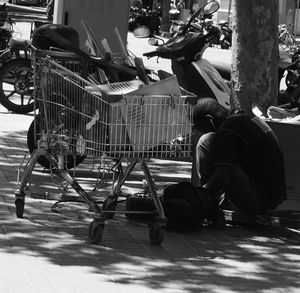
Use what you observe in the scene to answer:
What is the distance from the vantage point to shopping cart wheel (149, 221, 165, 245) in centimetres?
592

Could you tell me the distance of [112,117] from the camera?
5.70m

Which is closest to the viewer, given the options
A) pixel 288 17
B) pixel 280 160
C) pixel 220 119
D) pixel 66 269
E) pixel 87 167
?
pixel 66 269

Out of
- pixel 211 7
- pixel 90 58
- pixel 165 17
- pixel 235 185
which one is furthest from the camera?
pixel 165 17

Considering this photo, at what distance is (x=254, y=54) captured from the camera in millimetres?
7332

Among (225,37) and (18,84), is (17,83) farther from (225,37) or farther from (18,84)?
(225,37)

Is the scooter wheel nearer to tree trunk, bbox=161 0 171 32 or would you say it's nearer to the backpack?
the backpack

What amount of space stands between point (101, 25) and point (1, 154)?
125 inches

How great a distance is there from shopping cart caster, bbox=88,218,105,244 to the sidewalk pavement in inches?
2.1

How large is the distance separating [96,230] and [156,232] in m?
0.41

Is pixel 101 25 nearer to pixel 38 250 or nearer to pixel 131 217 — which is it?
pixel 131 217

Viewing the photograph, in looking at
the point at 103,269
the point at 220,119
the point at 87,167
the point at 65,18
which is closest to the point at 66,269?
the point at 103,269

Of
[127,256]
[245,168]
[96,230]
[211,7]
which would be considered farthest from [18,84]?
[127,256]

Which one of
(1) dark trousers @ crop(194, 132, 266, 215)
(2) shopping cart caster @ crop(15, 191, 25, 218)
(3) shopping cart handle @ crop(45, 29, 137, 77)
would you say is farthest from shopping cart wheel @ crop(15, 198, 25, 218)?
(1) dark trousers @ crop(194, 132, 266, 215)

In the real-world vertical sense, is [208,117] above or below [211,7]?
below
